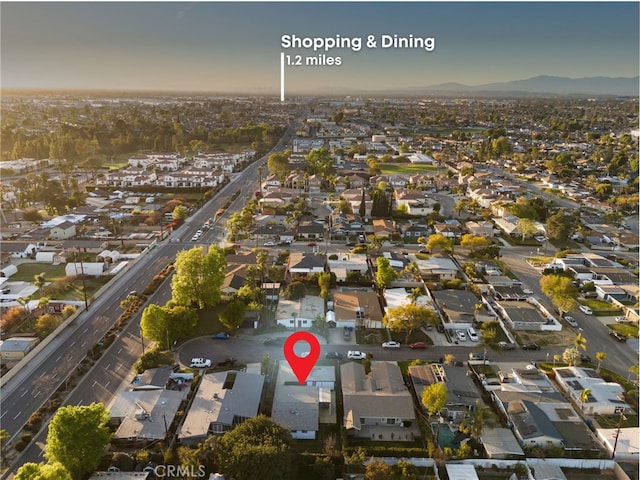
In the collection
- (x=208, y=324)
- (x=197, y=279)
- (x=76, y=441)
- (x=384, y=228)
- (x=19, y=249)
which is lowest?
(x=208, y=324)

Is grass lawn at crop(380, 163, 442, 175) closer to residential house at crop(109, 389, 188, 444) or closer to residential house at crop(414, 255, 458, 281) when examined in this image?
residential house at crop(414, 255, 458, 281)

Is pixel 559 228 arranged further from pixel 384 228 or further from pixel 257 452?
pixel 257 452

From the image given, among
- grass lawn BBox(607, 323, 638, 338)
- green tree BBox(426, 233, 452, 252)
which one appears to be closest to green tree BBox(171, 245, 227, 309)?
green tree BBox(426, 233, 452, 252)

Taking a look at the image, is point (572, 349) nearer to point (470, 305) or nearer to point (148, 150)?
point (470, 305)

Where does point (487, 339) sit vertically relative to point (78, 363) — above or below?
above

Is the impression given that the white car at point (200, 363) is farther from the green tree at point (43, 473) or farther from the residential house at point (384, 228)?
the residential house at point (384, 228)

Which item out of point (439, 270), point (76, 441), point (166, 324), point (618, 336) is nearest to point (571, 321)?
point (618, 336)
